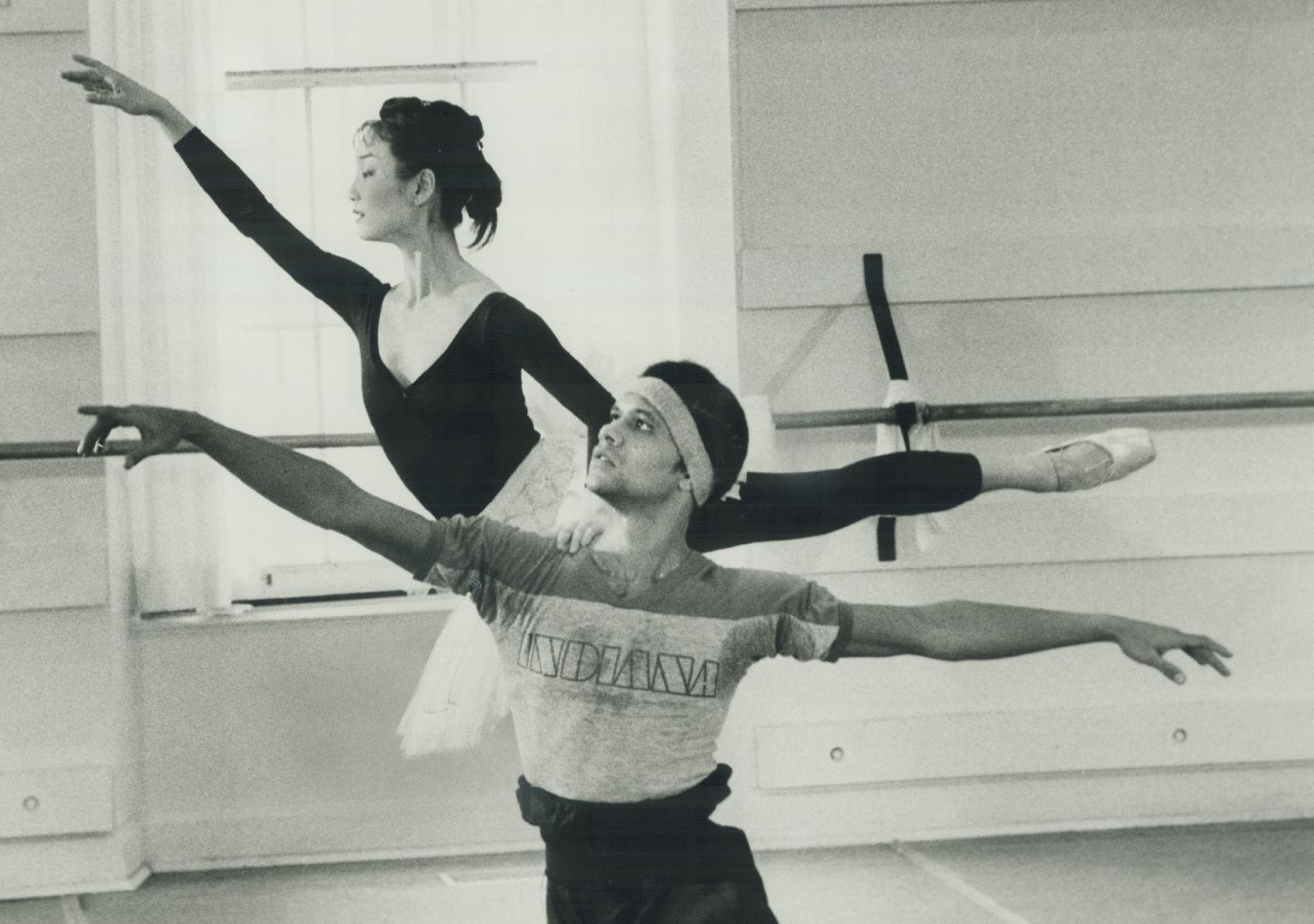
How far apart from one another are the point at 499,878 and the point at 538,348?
1.54 m

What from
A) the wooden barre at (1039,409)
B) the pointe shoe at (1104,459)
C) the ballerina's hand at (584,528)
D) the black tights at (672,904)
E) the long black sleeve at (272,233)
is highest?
the long black sleeve at (272,233)

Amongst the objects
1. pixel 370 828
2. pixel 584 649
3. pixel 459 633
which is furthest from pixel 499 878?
pixel 584 649

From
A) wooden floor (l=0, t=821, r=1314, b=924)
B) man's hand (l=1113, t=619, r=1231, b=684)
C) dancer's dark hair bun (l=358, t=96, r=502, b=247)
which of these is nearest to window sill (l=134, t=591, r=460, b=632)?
wooden floor (l=0, t=821, r=1314, b=924)

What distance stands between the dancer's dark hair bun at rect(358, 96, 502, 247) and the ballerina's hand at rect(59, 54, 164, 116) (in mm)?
371

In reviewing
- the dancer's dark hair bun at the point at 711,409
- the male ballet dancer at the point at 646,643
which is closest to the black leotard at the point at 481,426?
the dancer's dark hair bun at the point at 711,409

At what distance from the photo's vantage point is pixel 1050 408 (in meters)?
3.48

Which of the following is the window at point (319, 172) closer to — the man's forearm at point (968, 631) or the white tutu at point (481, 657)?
the white tutu at point (481, 657)

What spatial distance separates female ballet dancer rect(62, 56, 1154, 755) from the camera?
264 centimetres

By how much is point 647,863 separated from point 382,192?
1.30m

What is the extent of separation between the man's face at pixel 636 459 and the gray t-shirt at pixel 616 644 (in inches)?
4.3

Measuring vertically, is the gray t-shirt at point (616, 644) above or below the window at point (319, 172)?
below

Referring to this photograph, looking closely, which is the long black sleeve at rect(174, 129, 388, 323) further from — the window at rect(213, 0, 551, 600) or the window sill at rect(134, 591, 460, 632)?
the window sill at rect(134, 591, 460, 632)

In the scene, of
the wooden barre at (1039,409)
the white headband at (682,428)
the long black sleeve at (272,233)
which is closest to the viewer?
the white headband at (682,428)

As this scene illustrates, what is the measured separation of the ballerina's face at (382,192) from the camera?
8.77ft
